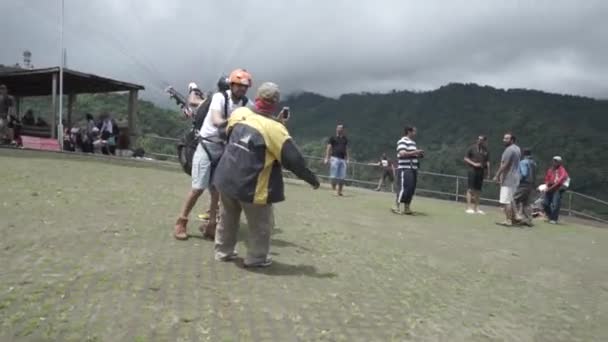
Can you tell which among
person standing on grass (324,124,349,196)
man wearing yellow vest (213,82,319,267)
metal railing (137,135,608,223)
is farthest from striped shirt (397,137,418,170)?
man wearing yellow vest (213,82,319,267)

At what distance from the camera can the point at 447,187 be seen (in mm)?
21141

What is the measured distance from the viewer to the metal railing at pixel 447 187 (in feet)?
63.3

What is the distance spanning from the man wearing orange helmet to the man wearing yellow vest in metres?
0.56

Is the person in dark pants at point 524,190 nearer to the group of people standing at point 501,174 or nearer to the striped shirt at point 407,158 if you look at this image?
the group of people standing at point 501,174

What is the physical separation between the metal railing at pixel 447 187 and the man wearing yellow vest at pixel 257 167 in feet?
43.8

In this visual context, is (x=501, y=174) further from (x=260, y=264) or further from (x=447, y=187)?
(x=447, y=187)

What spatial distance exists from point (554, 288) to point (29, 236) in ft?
18.3

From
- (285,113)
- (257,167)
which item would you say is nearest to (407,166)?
(285,113)

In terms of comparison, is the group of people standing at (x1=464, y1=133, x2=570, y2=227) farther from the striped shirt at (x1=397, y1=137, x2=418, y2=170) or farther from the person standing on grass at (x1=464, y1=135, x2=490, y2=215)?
the striped shirt at (x1=397, y1=137, x2=418, y2=170)

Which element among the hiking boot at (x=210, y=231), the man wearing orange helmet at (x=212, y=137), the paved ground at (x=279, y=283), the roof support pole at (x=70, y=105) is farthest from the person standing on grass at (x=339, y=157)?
the roof support pole at (x=70, y=105)

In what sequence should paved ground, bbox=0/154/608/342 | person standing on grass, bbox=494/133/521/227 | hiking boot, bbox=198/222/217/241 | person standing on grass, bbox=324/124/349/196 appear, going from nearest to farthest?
1. paved ground, bbox=0/154/608/342
2. hiking boot, bbox=198/222/217/241
3. person standing on grass, bbox=494/133/521/227
4. person standing on grass, bbox=324/124/349/196

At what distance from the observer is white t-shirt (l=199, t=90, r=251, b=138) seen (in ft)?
18.6

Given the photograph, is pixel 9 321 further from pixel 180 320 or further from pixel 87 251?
pixel 87 251

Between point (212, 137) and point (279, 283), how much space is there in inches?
72.2
